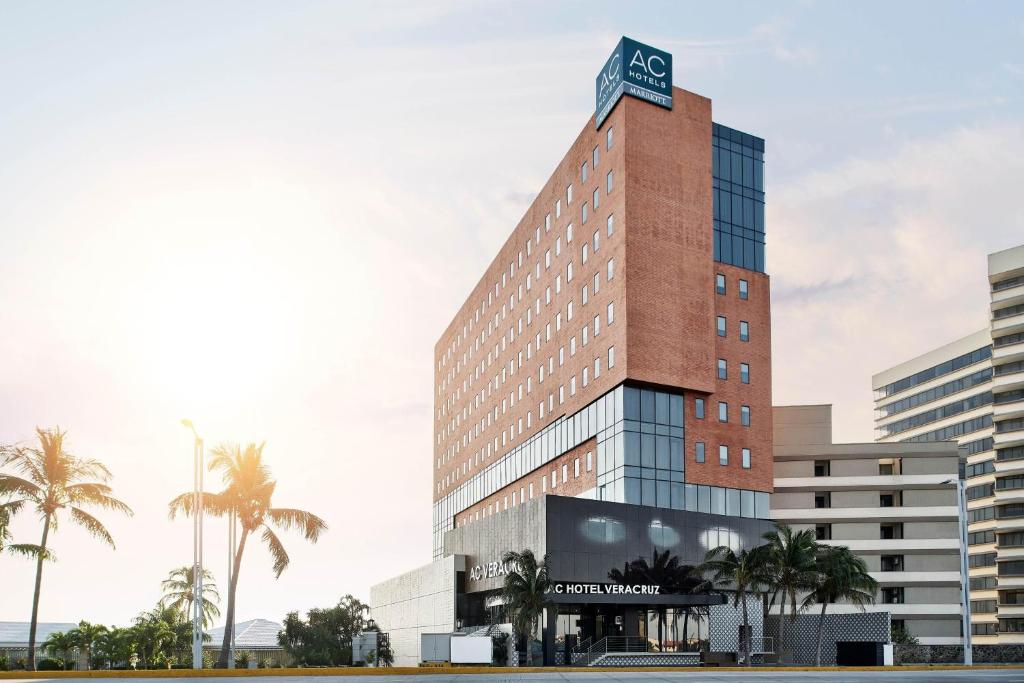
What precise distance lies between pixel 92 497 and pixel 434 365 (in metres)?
96.0

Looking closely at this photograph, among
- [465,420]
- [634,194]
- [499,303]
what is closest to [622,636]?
[634,194]

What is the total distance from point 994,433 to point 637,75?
73803mm

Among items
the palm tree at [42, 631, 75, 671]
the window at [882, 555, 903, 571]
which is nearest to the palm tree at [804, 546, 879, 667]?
the window at [882, 555, 903, 571]

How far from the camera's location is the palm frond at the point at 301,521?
6134 cm

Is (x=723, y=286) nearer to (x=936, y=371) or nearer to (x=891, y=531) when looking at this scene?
(x=891, y=531)

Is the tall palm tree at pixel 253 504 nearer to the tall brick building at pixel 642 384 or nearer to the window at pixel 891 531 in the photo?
the tall brick building at pixel 642 384

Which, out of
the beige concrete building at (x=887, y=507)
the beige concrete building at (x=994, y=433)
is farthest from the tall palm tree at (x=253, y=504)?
the beige concrete building at (x=994, y=433)

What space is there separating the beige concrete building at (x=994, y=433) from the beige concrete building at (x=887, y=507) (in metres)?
25.7

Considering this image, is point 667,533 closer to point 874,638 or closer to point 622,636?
point 622,636

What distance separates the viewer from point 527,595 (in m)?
64.9

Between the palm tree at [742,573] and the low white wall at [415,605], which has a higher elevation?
the palm tree at [742,573]

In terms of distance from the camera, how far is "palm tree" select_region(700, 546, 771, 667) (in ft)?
224

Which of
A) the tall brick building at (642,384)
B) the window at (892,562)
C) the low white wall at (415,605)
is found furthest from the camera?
the window at (892,562)

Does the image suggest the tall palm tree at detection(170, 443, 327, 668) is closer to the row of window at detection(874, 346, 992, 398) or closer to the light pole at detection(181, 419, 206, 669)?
the light pole at detection(181, 419, 206, 669)
